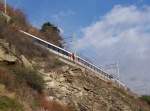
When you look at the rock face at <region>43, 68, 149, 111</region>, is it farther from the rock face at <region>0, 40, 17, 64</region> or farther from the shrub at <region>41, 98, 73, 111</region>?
the rock face at <region>0, 40, 17, 64</region>

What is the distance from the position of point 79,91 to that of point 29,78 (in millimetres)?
7905

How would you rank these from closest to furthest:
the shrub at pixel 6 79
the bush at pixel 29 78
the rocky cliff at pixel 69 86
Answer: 1. the shrub at pixel 6 79
2. the bush at pixel 29 78
3. the rocky cliff at pixel 69 86

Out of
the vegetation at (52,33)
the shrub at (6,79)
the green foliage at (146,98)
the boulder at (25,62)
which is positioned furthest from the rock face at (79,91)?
the green foliage at (146,98)

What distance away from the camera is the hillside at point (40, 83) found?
31.5 metres

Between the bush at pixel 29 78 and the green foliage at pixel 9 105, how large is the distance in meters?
6.11

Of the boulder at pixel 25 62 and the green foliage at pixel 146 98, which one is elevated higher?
the green foliage at pixel 146 98

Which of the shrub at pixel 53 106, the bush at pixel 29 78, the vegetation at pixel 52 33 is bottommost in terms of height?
the shrub at pixel 53 106

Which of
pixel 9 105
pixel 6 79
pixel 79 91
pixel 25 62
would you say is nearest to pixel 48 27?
pixel 79 91

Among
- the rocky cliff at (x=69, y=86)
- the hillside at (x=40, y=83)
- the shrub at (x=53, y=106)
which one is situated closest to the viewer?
the hillside at (x=40, y=83)

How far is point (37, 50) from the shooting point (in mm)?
43875

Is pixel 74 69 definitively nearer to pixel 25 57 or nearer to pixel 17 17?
pixel 25 57

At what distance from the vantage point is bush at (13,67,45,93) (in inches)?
1377

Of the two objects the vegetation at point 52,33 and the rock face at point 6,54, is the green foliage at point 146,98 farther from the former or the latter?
the rock face at point 6,54

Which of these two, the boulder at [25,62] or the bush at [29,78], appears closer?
the bush at [29,78]
